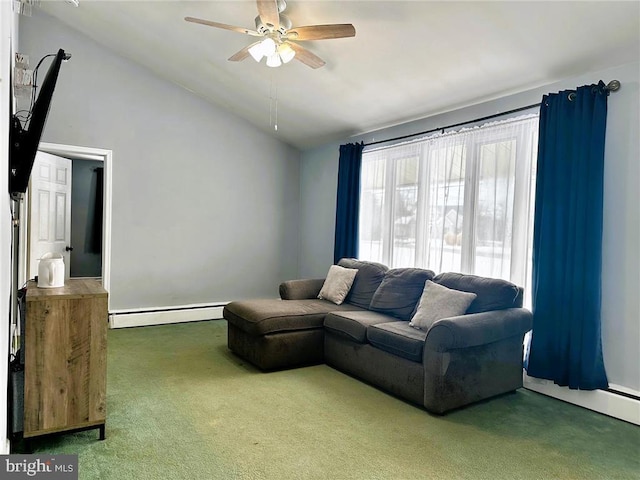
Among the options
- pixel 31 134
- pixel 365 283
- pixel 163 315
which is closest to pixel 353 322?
pixel 365 283

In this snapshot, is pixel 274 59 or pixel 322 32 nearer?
pixel 322 32

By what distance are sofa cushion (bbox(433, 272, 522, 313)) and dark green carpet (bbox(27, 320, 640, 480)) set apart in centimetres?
70

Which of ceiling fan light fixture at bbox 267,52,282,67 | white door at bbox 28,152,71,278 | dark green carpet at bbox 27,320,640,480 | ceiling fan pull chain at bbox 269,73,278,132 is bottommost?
dark green carpet at bbox 27,320,640,480

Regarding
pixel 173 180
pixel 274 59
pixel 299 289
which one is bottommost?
pixel 299 289

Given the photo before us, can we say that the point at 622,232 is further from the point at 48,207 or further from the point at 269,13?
the point at 48,207

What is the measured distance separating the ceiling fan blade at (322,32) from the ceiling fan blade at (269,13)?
0.39 feet

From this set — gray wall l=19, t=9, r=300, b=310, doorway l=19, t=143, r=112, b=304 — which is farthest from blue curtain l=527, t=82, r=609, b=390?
doorway l=19, t=143, r=112, b=304

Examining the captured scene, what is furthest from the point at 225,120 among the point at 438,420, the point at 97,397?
the point at 438,420

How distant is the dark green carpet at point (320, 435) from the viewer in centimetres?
220

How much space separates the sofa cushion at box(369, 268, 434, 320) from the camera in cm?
380

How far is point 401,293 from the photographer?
3.88 metres

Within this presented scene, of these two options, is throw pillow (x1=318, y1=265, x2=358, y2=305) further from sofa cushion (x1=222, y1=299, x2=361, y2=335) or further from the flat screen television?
the flat screen television

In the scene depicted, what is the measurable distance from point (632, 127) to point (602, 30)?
697mm

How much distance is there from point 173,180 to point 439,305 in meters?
3.75
